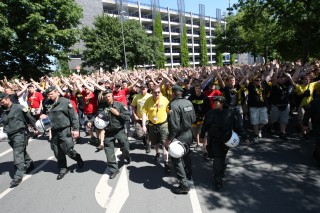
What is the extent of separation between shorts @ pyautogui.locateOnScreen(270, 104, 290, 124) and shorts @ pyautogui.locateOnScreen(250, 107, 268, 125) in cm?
49

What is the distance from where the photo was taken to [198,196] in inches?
185

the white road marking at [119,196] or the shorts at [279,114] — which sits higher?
the shorts at [279,114]

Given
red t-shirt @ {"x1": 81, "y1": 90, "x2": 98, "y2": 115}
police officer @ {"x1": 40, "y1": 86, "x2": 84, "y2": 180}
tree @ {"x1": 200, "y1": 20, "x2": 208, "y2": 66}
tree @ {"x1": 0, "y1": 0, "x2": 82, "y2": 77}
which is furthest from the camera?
tree @ {"x1": 200, "y1": 20, "x2": 208, "y2": 66}

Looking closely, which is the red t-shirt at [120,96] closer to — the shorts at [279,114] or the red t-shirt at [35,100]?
the red t-shirt at [35,100]

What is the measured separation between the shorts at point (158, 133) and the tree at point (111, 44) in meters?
28.2

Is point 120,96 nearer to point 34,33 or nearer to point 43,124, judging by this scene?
point 43,124

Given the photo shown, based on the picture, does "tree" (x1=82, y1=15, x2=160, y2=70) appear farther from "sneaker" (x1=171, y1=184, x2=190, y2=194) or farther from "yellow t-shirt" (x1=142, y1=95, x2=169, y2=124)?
"sneaker" (x1=171, y1=184, x2=190, y2=194)

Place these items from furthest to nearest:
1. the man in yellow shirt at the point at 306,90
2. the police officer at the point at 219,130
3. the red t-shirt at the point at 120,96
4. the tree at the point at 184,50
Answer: the tree at the point at 184,50 < the red t-shirt at the point at 120,96 < the man in yellow shirt at the point at 306,90 < the police officer at the point at 219,130

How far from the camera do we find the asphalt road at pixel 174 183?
14.5 feet

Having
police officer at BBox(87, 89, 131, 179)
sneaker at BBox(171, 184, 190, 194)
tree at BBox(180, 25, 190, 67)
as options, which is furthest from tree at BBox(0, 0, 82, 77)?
tree at BBox(180, 25, 190, 67)

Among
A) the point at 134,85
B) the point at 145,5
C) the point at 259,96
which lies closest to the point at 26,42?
the point at 134,85

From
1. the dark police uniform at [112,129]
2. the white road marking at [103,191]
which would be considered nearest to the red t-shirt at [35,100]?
the dark police uniform at [112,129]

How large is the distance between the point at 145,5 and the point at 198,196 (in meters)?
61.0

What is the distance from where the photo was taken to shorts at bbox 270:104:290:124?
296 inches
